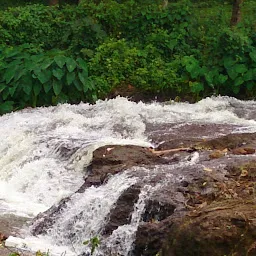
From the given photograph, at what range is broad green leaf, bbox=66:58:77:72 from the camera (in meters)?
14.2

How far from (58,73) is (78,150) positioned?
4.04 metres

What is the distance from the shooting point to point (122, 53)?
51.2ft

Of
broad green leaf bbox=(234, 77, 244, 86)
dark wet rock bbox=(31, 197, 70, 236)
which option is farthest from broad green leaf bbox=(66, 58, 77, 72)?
dark wet rock bbox=(31, 197, 70, 236)

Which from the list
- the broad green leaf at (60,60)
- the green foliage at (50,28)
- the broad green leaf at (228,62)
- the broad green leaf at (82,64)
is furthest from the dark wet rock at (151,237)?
the green foliage at (50,28)

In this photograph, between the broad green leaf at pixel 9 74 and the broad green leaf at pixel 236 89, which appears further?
the broad green leaf at pixel 236 89

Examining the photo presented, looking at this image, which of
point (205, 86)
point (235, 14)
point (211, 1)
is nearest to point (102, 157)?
point (205, 86)

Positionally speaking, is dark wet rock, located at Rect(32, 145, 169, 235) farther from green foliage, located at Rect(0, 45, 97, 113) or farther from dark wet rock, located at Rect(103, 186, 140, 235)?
green foliage, located at Rect(0, 45, 97, 113)

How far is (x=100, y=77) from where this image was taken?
14.9 metres

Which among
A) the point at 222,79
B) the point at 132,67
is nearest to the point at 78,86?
the point at 132,67

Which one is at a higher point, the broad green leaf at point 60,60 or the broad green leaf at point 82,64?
the broad green leaf at point 60,60

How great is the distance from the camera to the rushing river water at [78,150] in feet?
26.3

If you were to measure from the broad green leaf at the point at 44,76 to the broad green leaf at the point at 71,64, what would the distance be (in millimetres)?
411

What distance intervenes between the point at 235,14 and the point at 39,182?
8.46 meters

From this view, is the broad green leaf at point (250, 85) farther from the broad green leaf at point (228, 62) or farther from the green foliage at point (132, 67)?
the green foliage at point (132, 67)
